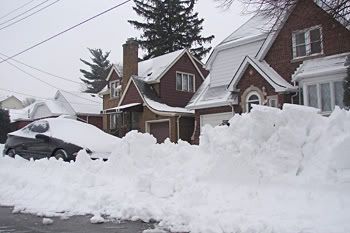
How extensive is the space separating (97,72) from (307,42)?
5484cm

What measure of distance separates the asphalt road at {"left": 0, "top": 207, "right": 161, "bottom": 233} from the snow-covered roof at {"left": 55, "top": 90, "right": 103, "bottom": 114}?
3573 cm

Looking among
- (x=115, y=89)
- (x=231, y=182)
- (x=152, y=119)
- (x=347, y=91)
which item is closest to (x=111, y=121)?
(x=115, y=89)

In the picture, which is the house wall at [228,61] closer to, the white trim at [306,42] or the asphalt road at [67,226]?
the white trim at [306,42]

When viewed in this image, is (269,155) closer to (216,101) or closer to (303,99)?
(303,99)

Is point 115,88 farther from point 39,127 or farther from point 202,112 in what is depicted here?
point 39,127

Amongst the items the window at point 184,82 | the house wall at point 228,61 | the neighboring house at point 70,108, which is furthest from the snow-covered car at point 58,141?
the neighboring house at point 70,108

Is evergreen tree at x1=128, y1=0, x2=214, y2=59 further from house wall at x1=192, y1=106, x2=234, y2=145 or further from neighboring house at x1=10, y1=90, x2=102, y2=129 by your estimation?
house wall at x1=192, y1=106, x2=234, y2=145

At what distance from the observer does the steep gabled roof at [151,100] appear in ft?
91.5

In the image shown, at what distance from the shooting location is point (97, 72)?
71.5 m

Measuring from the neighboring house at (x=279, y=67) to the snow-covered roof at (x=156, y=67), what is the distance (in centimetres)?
562

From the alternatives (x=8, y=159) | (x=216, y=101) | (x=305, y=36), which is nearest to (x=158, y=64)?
(x=216, y=101)

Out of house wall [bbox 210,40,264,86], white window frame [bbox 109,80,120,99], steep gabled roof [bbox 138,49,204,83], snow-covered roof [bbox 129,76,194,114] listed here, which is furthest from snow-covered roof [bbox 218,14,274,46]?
white window frame [bbox 109,80,120,99]

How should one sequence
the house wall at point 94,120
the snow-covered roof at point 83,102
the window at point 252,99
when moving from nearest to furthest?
the window at point 252,99, the house wall at point 94,120, the snow-covered roof at point 83,102

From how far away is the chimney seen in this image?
31469mm
